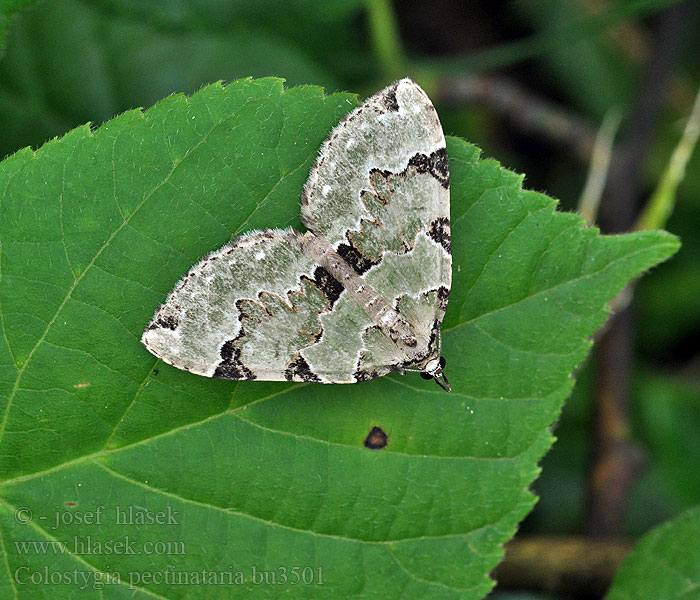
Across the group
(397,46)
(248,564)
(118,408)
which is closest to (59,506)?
(118,408)

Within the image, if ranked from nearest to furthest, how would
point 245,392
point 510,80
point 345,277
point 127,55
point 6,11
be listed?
point 6,11 < point 245,392 < point 345,277 < point 127,55 < point 510,80

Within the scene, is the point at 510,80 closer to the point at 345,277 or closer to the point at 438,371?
the point at 345,277


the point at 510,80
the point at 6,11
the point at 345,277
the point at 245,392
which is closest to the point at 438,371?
the point at 345,277

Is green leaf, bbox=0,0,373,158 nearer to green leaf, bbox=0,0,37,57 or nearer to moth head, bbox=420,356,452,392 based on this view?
green leaf, bbox=0,0,37,57

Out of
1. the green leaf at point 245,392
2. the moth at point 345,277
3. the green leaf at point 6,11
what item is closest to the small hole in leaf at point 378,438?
the green leaf at point 245,392

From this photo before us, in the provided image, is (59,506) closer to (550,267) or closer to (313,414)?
(313,414)

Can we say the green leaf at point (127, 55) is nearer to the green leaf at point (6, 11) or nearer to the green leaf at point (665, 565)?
the green leaf at point (6, 11)

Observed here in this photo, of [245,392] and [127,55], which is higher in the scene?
[127,55]
